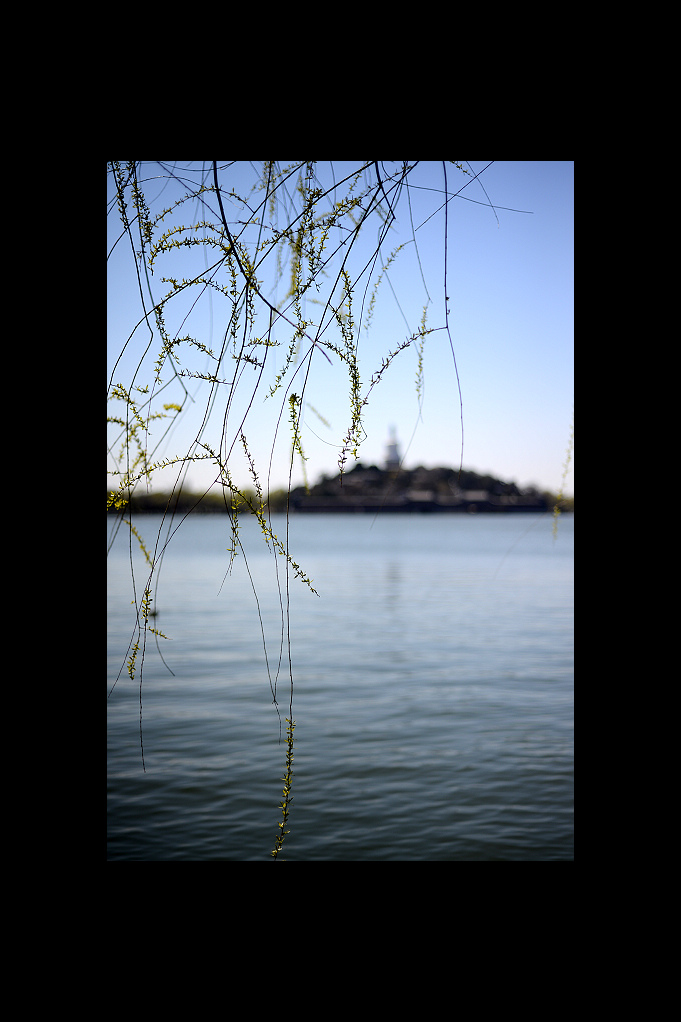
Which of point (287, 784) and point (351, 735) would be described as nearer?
point (287, 784)

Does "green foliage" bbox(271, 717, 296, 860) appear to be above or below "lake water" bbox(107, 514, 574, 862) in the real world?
above

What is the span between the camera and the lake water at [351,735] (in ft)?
13.8

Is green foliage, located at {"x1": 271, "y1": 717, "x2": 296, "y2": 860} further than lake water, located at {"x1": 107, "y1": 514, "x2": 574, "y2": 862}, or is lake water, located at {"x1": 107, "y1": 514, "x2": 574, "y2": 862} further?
lake water, located at {"x1": 107, "y1": 514, "x2": 574, "y2": 862}

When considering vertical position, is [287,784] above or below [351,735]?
above

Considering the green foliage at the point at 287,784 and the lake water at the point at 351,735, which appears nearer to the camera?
the green foliage at the point at 287,784

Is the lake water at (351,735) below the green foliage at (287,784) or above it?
below

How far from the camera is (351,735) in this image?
6387mm

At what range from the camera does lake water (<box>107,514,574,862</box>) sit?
13.8ft
